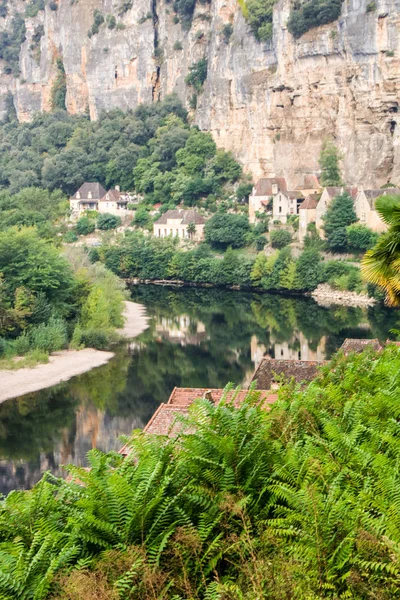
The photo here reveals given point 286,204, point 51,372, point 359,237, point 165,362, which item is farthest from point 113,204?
point 51,372

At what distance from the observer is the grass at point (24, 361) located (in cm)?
3214

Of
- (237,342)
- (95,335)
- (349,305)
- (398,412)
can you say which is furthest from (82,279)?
(398,412)

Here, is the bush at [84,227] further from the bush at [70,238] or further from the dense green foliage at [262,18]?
the dense green foliage at [262,18]

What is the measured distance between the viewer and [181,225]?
238 feet

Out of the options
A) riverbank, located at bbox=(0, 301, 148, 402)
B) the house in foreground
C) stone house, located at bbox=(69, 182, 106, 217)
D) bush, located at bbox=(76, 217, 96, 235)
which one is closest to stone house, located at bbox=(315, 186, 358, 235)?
the house in foreground

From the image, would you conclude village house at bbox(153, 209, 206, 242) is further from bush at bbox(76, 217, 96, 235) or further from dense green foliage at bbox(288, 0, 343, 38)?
dense green foliage at bbox(288, 0, 343, 38)

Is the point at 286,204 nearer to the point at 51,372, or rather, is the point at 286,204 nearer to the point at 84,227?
the point at 84,227

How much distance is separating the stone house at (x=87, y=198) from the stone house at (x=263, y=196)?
18378 millimetres

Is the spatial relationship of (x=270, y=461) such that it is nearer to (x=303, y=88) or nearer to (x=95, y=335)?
(x=95, y=335)

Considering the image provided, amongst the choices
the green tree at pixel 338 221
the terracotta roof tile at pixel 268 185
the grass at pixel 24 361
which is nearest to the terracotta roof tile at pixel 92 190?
the terracotta roof tile at pixel 268 185

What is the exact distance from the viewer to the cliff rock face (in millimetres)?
67875

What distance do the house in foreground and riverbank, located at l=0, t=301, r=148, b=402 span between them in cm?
4600

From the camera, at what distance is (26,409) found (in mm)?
27141

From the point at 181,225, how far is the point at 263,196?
25.8 feet
